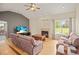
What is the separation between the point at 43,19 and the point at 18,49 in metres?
0.72

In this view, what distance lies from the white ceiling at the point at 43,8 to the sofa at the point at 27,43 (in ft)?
1.38

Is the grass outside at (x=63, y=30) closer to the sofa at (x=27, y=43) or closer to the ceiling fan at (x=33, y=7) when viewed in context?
the sofa at (x=27, y=43)

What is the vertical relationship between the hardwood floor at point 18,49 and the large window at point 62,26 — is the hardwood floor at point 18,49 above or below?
below

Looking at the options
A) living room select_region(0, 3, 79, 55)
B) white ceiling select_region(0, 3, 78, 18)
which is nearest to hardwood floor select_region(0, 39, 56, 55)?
living room select_region(0, 3, 79, 55)

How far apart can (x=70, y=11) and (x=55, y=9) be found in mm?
272

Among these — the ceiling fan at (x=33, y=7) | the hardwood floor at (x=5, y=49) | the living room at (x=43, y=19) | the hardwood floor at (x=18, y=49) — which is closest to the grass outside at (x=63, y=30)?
the living room at (x=43, y=19)

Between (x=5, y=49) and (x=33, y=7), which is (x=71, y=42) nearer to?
(x=33, y=7)

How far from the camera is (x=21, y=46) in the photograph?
2508 millimetres

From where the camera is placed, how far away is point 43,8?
2469 millimetres

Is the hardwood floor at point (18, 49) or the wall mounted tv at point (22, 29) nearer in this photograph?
the hardwood floor at point (18, 49)

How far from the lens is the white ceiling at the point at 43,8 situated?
7.86 ft

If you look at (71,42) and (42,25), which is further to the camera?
(42,25)

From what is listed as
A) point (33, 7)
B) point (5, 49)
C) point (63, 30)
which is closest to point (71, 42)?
point (63, 30)

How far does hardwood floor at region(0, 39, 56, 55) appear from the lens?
239cm
